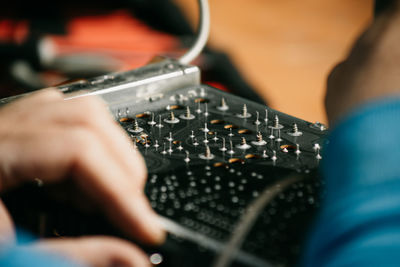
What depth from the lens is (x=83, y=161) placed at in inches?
12.2

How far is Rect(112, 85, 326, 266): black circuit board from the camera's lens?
12.4 inches

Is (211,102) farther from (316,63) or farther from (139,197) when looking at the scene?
(316,63)

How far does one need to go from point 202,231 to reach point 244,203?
0.04 metres

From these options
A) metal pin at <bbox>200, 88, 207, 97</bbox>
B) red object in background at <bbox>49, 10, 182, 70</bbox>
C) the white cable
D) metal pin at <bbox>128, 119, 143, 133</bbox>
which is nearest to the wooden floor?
red object in background at <bbox>49, 10, 182, 70</bbox>

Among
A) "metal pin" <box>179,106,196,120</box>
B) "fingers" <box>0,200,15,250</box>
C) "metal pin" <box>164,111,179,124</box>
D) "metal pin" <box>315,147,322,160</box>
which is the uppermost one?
"metal pin" <box>315,147,322,160</box>

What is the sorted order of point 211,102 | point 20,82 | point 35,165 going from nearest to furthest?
point 35,165 → point 211,102 → point 20,82

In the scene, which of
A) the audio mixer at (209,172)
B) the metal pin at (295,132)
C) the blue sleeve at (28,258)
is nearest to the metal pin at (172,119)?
the audio mixer at (209,172)

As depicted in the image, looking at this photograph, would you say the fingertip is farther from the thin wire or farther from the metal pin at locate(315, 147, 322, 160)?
the metal pin at locate(315, 147, 322, 160)

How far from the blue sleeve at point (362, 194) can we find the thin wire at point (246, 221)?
0.06 metres

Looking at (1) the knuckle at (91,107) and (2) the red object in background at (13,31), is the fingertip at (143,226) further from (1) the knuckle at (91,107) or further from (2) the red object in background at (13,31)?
(2) the red object in background at (13,31)

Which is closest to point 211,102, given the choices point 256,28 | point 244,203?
point 244,203

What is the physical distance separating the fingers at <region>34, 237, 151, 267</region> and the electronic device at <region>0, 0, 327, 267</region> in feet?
0.07

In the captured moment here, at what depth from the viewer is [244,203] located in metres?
0.34

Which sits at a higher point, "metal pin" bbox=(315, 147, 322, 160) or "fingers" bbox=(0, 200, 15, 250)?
"metal pin" bbox=(315, 147, 322, 160)
